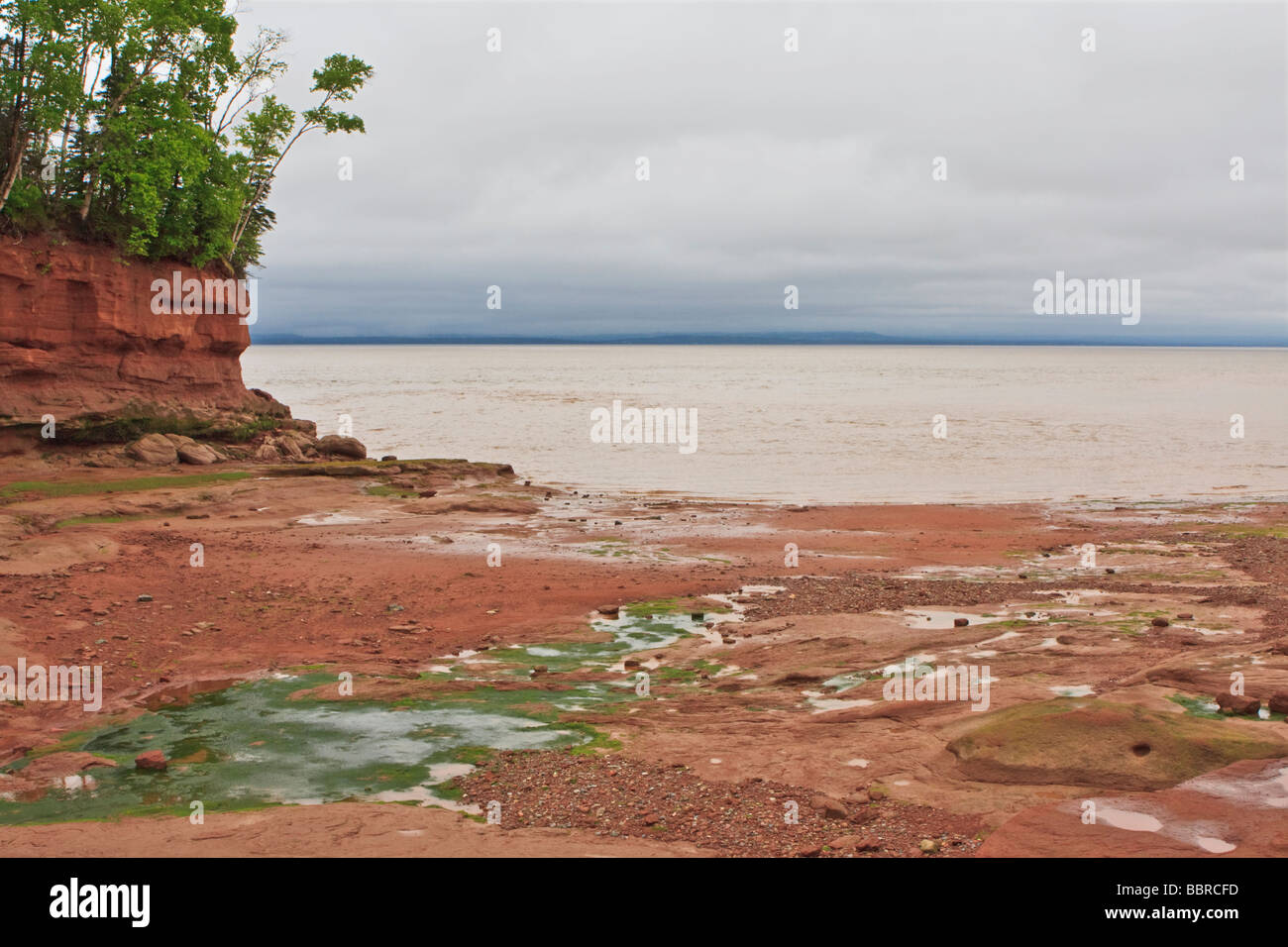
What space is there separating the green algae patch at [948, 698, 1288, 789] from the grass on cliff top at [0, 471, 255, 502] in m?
23.4

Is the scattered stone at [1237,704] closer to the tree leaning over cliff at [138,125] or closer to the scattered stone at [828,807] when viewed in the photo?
the scattered stone at [828,807]

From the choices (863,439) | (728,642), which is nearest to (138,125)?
(728,642)

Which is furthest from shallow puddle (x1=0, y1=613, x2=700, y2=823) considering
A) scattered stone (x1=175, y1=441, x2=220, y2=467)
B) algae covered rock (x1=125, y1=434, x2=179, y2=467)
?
scattered stone (x1=175, y1=441, x2=220, y2=467)

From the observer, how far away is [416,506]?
2742cm

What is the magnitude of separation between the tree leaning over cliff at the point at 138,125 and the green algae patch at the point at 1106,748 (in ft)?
102

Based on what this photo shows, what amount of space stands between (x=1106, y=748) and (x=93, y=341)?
32.2 m

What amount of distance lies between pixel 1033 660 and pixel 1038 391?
106m

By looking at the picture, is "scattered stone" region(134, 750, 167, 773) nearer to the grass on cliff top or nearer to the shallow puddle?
the shallow puddle

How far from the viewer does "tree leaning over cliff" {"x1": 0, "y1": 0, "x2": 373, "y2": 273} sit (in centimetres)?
2923

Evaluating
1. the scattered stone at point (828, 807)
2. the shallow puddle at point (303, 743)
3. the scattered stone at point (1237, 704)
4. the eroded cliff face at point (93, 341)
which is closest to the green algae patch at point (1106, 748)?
the scattered stone at point (1237, 704)

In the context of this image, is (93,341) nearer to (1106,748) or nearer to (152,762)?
(152,762)

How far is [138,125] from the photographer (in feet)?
104

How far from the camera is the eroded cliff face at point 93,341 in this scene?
96.8 ft

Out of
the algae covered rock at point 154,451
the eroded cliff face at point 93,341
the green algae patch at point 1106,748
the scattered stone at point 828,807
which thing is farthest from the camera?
the algae covered rock at point 154,451
